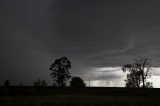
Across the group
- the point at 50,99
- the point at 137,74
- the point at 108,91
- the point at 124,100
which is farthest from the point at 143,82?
the point at 50,99

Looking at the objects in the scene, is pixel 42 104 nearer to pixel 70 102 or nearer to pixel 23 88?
pixel 70 102

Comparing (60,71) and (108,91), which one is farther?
(60,71)

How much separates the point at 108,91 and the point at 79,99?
773 centimetres

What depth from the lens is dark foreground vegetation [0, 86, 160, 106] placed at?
24.4 meters

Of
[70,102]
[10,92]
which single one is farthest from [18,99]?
[10,92]

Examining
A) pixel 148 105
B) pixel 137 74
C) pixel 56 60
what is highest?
pixel 56 60

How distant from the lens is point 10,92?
32719 millimetres

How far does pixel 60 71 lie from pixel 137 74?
79.0 feet

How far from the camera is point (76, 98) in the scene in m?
26.8

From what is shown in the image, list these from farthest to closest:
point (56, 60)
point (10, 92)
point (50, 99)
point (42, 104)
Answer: point (56, 60)
point (10, 92)
point (50, 99)
point (42, 104)

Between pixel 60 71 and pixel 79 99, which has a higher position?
pixel 60 71

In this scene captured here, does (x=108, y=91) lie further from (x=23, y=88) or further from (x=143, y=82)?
(x=143, y=82)

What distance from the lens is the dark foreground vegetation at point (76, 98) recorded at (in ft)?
80.1

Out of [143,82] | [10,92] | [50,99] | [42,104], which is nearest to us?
[42,104]
